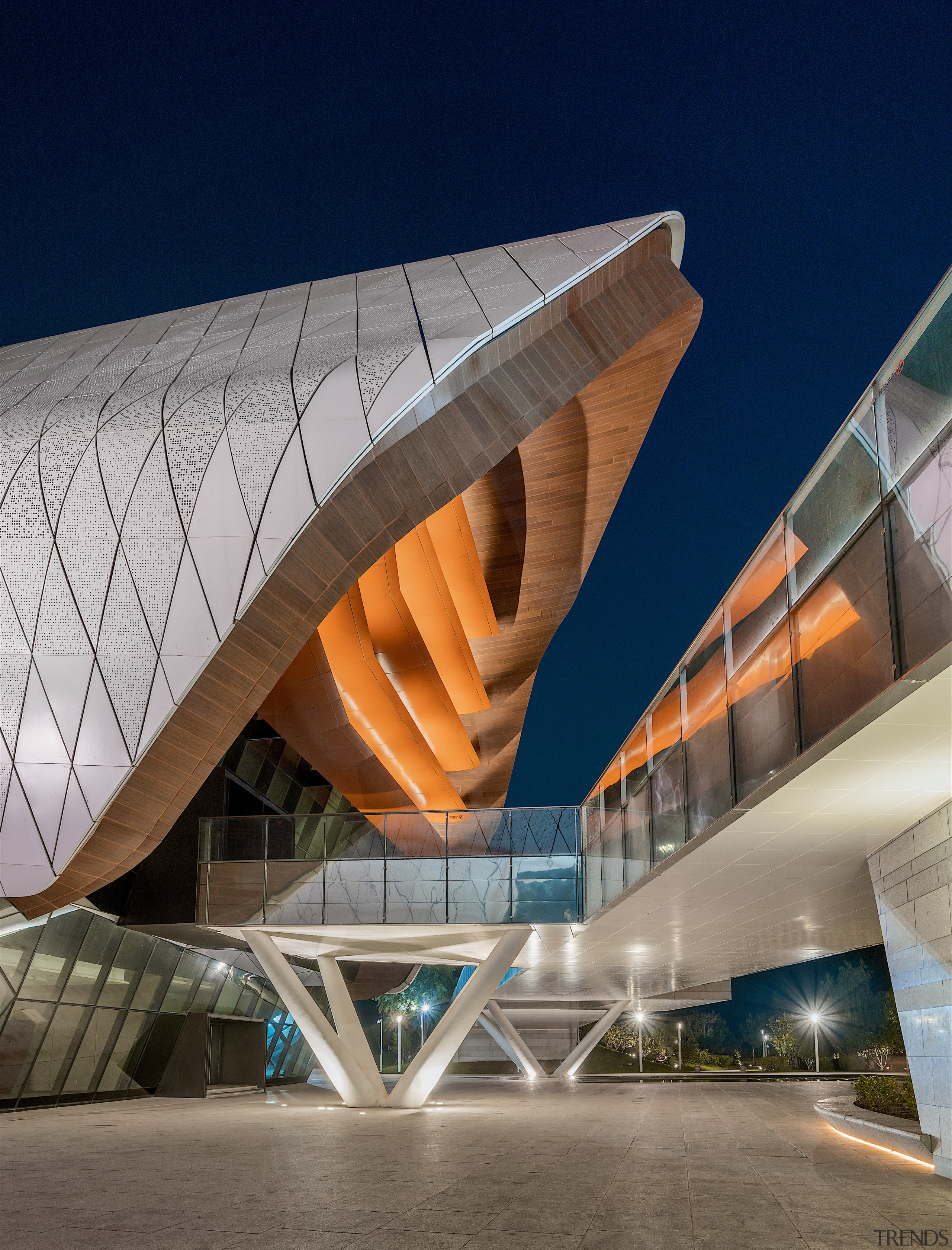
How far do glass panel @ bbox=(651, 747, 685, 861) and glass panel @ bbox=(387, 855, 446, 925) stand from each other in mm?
9029

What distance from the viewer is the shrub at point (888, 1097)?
662 inches

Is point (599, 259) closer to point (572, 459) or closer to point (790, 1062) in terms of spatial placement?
point (572, 459)

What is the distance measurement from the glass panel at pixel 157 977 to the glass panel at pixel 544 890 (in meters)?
10.9

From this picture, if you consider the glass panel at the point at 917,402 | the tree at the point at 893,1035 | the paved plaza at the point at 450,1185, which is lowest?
the paved plaza at the point at 450,1185

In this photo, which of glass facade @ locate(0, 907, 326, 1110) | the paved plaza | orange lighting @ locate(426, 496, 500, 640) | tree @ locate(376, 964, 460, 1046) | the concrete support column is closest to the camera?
the paved plaza

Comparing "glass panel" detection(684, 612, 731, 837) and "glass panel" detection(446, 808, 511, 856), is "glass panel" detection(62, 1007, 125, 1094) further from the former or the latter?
"glass panel" detection(684, 612, 731, 837)

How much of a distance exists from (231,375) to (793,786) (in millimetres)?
11593

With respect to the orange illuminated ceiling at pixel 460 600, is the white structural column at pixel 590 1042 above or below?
below

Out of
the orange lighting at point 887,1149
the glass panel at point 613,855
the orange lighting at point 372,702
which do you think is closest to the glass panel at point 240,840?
the orange lighting at point 372,702

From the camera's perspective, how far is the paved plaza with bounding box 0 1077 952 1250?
8.41 meters

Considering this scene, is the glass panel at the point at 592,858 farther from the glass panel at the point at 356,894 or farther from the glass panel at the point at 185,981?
the glass panel at the point at 185,981

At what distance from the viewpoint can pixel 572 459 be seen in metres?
26.7

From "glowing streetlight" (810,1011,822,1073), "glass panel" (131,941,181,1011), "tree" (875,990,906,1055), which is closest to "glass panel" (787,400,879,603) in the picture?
"glass panel" (131,941,181,1011)

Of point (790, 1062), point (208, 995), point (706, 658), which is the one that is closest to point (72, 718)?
point (706, 658)
